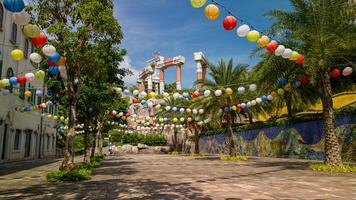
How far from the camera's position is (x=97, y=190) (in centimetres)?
1002

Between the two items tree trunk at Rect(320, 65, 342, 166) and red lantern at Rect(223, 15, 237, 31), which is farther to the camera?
tree trunk at Rect(320, 65, 342, 166)

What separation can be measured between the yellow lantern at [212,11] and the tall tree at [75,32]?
19.0ft

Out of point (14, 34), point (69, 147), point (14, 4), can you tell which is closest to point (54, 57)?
point (14, 4)

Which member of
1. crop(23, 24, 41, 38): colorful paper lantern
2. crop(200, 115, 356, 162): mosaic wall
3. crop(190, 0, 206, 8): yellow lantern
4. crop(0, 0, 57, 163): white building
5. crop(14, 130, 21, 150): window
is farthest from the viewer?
crop(14, 130, 21, 150): window

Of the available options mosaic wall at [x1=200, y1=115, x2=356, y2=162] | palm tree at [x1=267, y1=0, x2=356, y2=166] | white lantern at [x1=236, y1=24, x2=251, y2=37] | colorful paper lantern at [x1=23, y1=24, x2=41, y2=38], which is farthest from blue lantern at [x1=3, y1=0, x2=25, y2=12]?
mosaic wall at [x1=200, y1=115, x2=356, y2=162]

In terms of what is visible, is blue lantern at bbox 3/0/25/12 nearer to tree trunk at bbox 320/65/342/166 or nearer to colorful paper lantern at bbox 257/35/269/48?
colorful paper lantern at bbox 257/35/269/48

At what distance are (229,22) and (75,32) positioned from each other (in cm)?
622

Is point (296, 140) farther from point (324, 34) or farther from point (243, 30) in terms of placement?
point (243, 30)

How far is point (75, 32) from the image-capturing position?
41.9 feet

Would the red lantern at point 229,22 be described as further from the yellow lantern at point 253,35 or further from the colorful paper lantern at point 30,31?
the colorful paper lantern at point 30,31

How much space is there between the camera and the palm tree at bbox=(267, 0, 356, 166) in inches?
600

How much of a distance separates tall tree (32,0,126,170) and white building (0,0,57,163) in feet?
14.0

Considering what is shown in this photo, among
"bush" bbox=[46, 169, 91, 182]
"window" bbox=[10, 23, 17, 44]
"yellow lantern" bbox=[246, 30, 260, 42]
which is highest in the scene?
"window" bbox=[10, 23, 17, 44]

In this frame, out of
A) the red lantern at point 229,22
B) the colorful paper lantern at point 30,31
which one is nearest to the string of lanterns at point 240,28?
the red lantern at point 229,22
